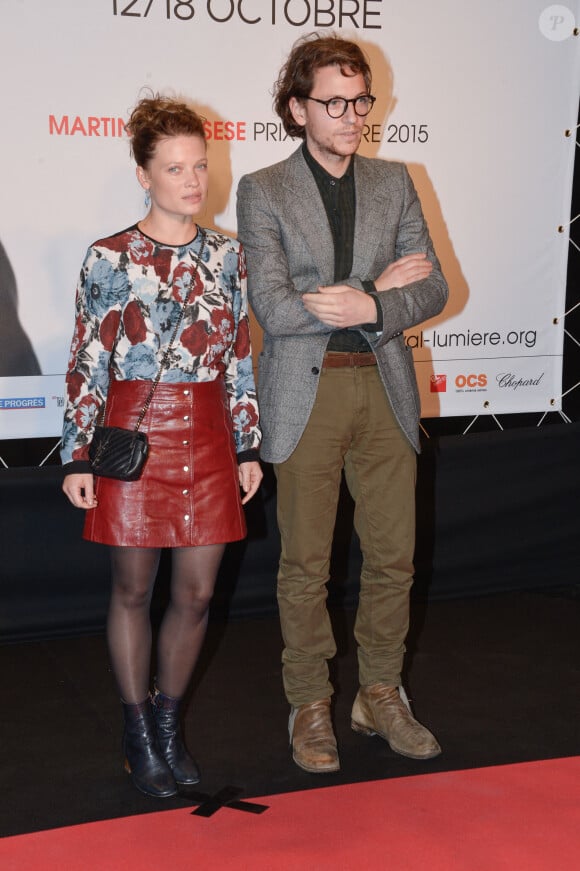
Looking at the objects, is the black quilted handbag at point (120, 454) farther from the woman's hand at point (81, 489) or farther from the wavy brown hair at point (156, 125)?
the wavy brown hair at point (156, 125)

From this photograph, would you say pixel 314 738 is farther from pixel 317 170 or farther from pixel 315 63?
pixel 315 63

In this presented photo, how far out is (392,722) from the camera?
2684 millimetres

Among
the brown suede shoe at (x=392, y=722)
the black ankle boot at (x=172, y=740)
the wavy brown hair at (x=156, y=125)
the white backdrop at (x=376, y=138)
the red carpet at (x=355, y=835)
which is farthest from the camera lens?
the white backdrop at (x=376, y=138)

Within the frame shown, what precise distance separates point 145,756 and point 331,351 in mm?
1022

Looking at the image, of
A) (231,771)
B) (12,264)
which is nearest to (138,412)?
(231,771)

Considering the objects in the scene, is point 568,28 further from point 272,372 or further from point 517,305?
point 272,372

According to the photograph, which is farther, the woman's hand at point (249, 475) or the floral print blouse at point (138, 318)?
the woman's hand at point (249, 475)

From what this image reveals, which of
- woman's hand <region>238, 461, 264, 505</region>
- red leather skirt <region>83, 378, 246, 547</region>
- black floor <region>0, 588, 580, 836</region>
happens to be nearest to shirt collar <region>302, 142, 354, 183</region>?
red leather skirt <region>83, 378, 246, 547</region>

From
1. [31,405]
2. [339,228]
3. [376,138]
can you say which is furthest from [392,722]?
[376,138]

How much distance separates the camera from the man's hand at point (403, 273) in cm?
251

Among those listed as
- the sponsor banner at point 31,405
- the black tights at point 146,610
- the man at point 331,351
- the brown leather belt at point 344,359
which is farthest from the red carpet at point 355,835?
the sponsor banner at point 31,405

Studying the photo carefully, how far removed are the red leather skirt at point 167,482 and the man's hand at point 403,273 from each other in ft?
1.55

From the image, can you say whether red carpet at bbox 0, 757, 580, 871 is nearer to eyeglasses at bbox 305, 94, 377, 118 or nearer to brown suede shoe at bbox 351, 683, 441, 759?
brown suede shoe at bbox 351, 683, 441, 759

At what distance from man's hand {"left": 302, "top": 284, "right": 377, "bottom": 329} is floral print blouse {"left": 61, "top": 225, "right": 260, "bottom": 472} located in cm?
20
